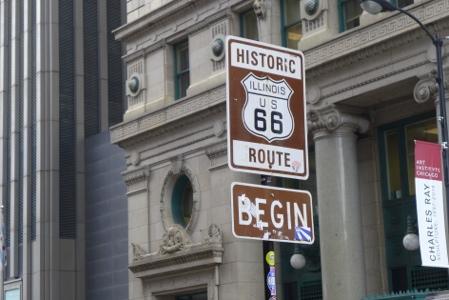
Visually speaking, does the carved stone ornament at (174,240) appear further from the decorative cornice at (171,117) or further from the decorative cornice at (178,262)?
the decorative cornice at (171,117)

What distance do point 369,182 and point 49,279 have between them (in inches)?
653

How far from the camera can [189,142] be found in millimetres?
30047

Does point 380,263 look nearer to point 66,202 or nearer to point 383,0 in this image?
point 383,0

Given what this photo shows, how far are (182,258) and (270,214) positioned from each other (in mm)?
17154

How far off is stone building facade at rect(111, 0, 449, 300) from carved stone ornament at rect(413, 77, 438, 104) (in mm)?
31

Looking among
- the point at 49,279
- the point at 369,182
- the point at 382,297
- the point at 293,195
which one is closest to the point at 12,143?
the point at 49,279

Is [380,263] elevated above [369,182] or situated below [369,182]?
below

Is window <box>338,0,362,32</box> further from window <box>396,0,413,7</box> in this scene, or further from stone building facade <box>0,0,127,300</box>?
stone building facade <box>0,0,127,300</box>

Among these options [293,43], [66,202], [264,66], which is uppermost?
[293,43]

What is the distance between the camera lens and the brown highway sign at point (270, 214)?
1185 centimetres

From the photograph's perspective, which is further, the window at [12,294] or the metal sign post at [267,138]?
the window at [12,294]

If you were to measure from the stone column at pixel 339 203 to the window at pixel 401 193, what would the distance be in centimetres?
92

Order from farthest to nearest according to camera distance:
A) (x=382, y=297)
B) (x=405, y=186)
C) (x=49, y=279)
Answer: (x=49, y=279)
(x=405, y=186)
(x=382, y=297)

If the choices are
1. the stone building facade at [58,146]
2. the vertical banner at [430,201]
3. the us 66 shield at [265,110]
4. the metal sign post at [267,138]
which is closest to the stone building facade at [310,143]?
the vertical banner at [430,201]
